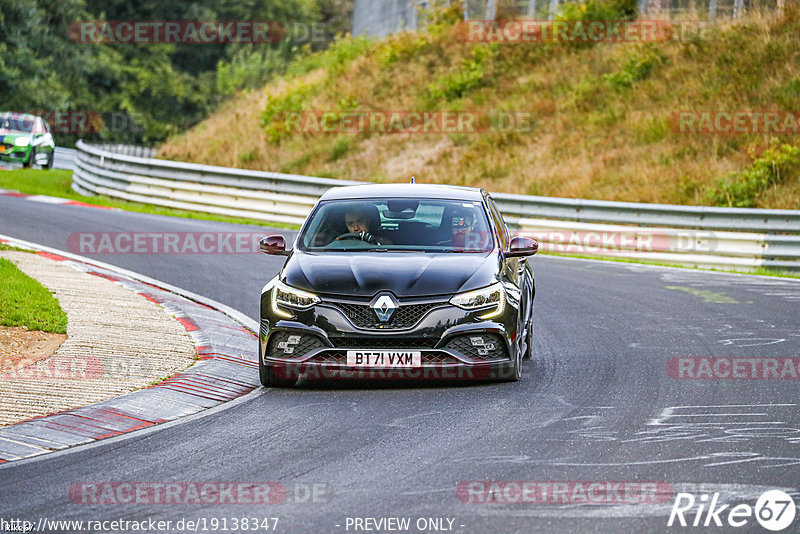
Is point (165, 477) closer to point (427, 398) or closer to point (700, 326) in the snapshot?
point (427, 398)

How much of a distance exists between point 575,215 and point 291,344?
44.0 feet

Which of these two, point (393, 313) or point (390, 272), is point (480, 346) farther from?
point (390, 272)

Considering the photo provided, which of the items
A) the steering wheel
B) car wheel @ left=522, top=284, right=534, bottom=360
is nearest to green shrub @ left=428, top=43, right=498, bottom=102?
car wheel @ left=522, top=284, right=534, bottom=360

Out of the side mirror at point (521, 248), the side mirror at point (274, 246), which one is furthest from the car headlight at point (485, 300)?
the side mirror at point (274, 246)

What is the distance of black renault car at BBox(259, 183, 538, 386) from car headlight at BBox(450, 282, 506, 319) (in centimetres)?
→ 1

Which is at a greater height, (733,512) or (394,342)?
(394,342)

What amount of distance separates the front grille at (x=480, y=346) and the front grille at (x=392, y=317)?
1.09 ft

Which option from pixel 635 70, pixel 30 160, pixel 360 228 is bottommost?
pixel 360 228

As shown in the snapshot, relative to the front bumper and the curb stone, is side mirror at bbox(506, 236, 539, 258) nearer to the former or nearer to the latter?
the front bumper

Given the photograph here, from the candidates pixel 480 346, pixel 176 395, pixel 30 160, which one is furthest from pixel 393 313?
pixel 30 160

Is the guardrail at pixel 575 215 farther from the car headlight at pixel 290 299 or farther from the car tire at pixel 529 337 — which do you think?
the car headlight at pixel 290 299

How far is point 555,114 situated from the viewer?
3134 centimetres

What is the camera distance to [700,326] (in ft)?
42.1

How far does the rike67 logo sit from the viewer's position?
5.55 metres
